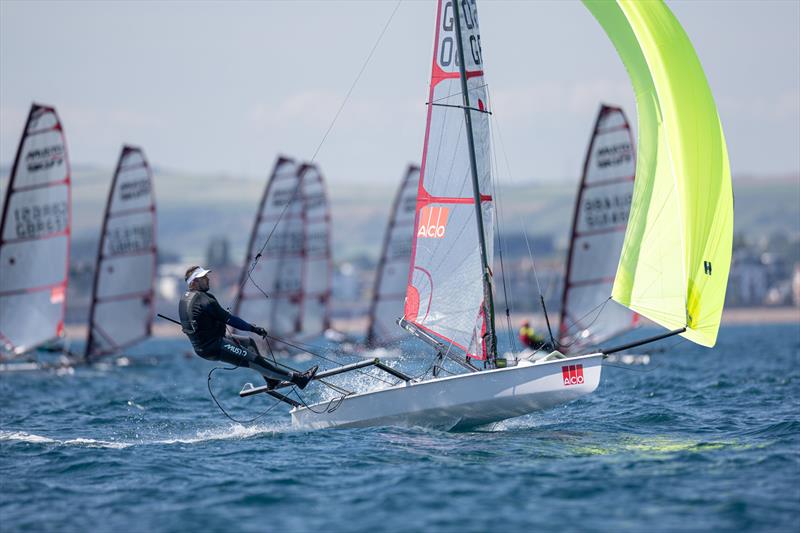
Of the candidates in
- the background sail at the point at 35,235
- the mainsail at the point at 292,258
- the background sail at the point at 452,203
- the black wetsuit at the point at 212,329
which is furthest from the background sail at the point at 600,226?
the black wetsuit at the point at 212,329

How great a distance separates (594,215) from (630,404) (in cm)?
1079

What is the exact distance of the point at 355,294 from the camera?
146m

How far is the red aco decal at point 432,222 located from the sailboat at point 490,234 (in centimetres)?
1

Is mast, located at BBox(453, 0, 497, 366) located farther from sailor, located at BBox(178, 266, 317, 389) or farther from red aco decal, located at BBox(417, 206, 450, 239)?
sailor, located at BBox(178, 266, 317, 389)

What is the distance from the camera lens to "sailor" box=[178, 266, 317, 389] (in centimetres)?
1128

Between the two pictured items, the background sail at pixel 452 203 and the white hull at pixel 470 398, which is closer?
the white hull at pixel 470 398

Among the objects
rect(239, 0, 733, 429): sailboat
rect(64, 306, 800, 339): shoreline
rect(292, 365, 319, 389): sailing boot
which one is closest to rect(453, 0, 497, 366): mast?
rect(239, 0, 733, 429): sailboat

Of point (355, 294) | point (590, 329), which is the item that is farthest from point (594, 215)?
point (355, 294)

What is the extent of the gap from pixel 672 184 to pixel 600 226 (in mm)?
13507

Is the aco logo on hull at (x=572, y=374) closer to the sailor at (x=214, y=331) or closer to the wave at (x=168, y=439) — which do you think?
the sailor at (x=214, y=331)

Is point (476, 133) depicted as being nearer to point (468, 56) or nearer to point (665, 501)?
point (468, 56)

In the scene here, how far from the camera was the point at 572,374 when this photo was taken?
11016 mm

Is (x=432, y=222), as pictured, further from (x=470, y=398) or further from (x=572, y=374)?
(x=572, y=374)

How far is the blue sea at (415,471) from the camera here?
782cm
